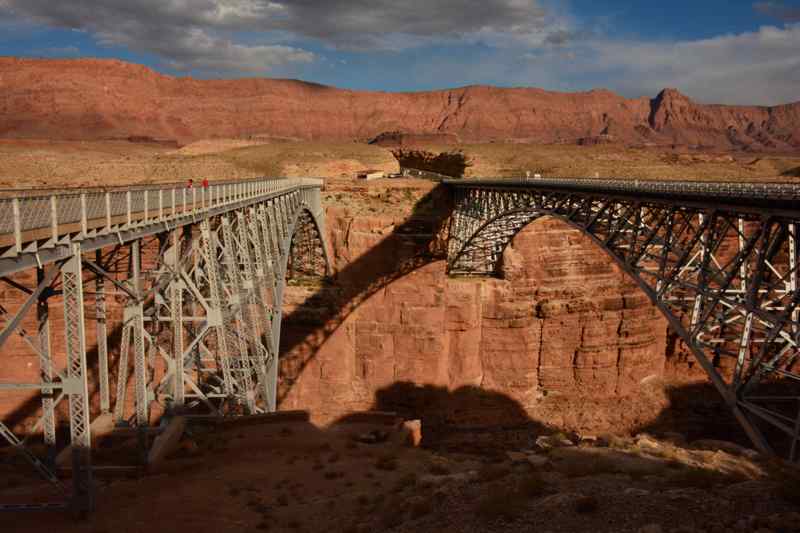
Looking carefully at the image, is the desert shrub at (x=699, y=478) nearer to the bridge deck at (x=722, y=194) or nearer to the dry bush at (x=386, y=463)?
the bridge deck at (x=722, y=194)

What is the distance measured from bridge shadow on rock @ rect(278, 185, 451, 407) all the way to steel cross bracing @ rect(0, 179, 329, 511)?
38.1 feet

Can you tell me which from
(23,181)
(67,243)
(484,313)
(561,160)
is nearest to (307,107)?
(561,160)

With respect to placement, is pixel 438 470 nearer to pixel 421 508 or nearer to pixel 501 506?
pixel 421 508

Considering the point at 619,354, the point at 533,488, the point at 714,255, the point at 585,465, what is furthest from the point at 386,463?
the point at 619,354

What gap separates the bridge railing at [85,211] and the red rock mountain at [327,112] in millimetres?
105960

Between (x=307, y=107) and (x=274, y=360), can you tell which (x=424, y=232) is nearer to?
(x=274, y=360)

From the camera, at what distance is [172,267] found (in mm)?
13398

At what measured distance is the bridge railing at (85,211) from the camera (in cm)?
806

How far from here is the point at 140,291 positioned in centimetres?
1152

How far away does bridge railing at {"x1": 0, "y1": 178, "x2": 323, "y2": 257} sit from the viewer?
8062 millimetres

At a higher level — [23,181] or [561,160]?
[561,160]

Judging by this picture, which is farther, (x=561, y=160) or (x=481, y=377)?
(x=561, y=160)

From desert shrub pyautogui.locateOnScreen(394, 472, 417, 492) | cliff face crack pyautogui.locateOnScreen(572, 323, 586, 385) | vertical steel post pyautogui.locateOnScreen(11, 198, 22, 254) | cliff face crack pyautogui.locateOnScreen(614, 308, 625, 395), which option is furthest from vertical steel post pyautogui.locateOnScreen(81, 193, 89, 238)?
cliff face crack pyautogui.locateOnScreen(614, 308, 625, 395)

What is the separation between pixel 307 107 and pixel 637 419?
433 ft
